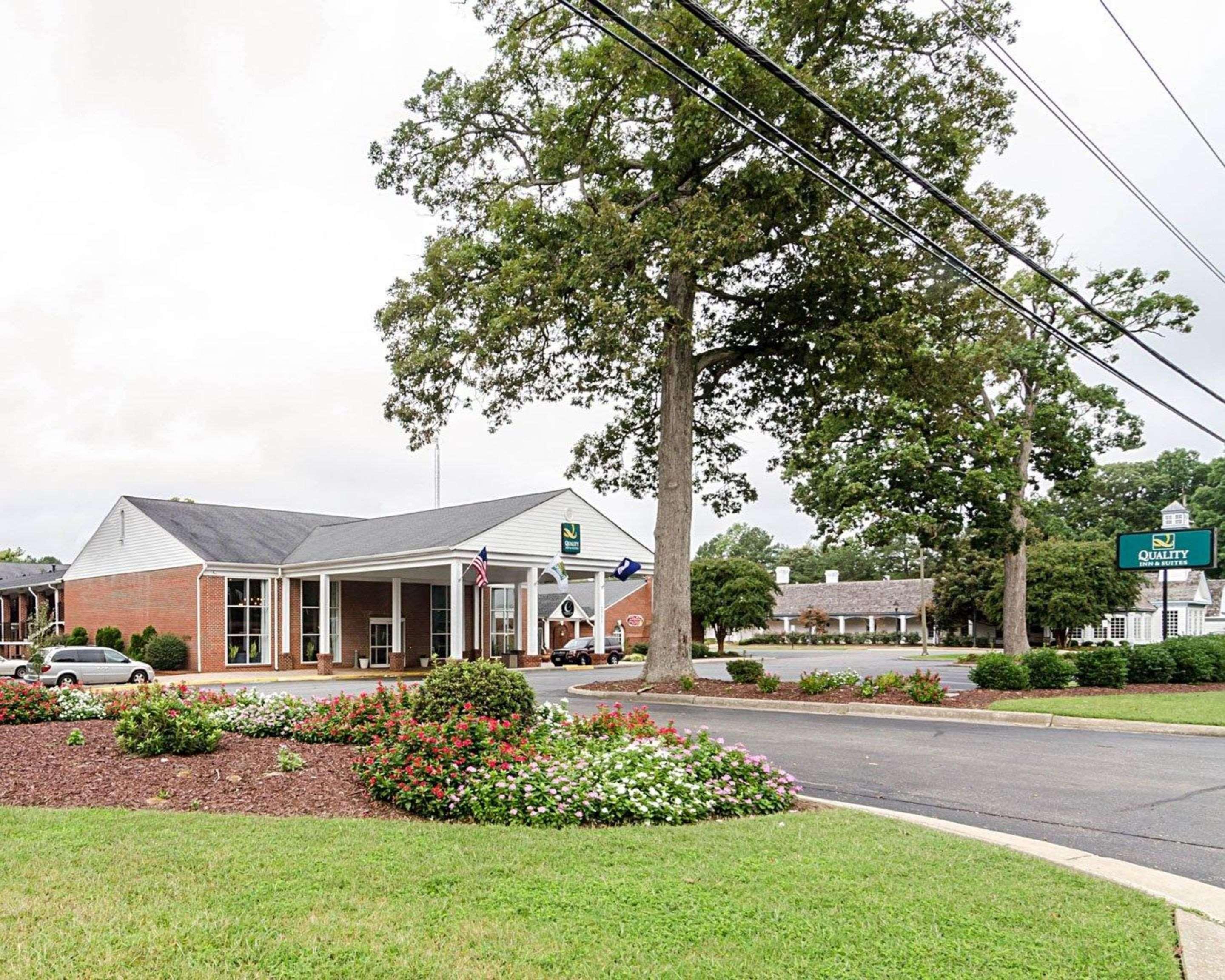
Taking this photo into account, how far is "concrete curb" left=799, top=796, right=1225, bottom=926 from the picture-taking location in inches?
234

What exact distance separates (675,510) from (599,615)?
1695 cm

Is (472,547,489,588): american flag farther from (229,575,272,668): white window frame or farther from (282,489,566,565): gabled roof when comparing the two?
(229,575,272,668): white window frame

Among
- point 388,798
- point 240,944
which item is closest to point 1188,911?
point 240,944

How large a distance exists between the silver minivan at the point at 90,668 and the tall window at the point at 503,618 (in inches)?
610

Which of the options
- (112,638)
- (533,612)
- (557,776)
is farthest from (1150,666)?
(112,638)

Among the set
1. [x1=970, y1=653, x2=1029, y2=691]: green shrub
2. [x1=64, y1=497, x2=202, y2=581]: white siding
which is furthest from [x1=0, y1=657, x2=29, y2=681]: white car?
[x1=970, y1=653, x2=1029, y2=691]: green shrub

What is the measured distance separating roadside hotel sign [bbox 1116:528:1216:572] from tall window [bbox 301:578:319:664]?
29.0m

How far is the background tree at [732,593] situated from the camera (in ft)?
185

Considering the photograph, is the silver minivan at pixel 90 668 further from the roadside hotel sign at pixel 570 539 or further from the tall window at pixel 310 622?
the roadside hotel sign at pixel 570 539

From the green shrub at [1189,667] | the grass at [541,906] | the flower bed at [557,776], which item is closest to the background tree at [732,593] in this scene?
the green shrub at [1189,667]

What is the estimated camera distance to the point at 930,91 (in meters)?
21.2

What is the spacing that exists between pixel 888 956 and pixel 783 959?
20.0 inches

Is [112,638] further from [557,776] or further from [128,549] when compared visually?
[557,776]

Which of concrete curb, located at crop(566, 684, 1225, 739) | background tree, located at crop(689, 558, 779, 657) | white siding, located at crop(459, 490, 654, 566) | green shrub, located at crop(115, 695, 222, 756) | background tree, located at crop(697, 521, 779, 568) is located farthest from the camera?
background tree, located at crop(697, 521, 779, 568)
